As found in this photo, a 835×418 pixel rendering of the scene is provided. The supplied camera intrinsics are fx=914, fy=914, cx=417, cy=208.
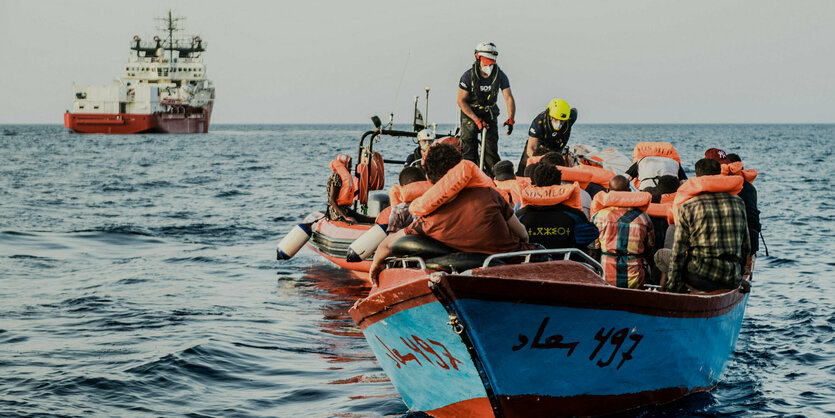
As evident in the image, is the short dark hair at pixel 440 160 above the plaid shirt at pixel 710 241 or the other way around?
above

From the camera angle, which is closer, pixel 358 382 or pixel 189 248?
pixel 358 382

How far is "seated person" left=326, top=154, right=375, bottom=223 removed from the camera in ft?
51.9

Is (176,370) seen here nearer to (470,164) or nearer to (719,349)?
(470,164)

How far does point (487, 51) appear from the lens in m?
12.5

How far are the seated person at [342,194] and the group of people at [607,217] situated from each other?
5507 mm

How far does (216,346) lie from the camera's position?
10.7 m

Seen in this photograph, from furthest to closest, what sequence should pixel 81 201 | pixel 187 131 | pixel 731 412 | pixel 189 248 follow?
1. pixel 187 131
2. pixel 81 201
3. pixel 189 248
4. pixel 731 412

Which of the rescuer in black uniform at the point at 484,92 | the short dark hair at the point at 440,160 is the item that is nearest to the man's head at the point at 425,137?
the rescuer in black uniform at the point at 484,92

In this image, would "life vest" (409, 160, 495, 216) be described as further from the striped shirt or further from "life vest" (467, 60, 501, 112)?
"life vest" (467, 60, 501, 112)

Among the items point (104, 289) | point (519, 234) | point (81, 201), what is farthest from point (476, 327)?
point (81, 201)

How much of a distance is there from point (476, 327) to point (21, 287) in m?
10.7

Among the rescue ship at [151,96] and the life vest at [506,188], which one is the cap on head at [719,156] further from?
the rescue ship at [151,96]

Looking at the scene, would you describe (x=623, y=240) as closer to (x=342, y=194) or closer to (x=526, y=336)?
(x=526, y=336)

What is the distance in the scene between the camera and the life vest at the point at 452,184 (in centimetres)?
641
